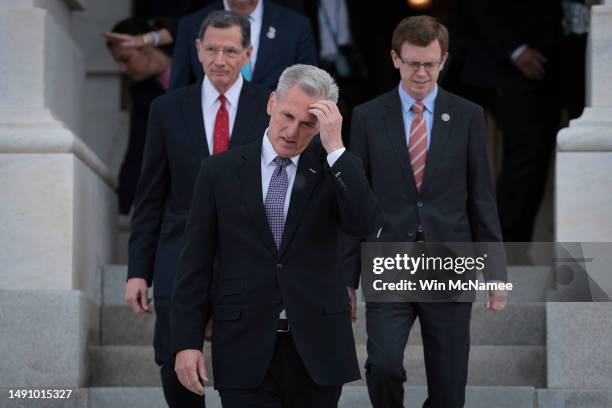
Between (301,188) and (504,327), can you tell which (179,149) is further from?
(504,327)

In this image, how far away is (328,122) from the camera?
526 cm

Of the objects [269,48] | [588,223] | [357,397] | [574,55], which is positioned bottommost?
[357,397]

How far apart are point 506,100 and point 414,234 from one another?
3.37m

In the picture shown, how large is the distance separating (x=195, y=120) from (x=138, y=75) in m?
3.19

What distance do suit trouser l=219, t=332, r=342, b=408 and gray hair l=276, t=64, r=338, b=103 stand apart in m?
0.92

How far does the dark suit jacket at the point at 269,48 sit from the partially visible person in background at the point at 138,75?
1.76 metres

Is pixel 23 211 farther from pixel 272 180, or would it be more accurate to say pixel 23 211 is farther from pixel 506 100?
pixel 506 100

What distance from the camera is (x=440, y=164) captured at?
6.66 metres

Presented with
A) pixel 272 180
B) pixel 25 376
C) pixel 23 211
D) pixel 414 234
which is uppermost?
pixel 272 180

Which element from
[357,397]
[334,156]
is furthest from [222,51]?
[357,397]

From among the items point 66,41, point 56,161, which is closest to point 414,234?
point 56,161

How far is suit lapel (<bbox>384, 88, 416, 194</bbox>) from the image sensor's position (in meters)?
6.68

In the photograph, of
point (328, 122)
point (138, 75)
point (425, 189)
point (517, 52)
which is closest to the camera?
point (328, 122)

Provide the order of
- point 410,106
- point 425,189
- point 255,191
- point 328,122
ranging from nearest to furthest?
point 328,122, point 255,191, point 425,189, point 410,106
